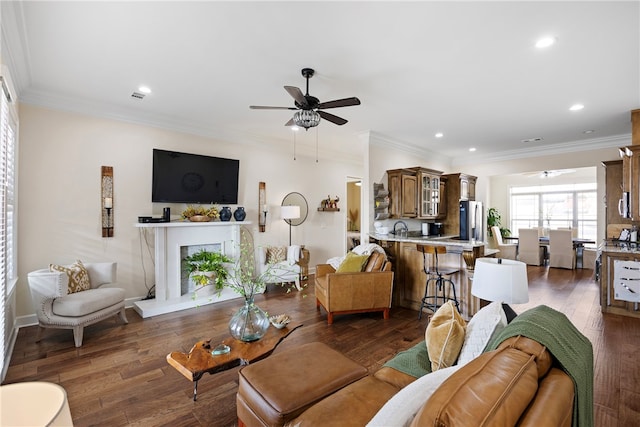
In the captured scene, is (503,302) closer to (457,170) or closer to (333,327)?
(333,327)

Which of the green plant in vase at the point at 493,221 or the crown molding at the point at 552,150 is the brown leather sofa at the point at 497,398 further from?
the green plant in vase at the point at 493,221

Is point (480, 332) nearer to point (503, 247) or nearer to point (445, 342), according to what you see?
point (445, 342)

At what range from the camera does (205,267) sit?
4570mm

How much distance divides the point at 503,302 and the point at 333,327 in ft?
6.84

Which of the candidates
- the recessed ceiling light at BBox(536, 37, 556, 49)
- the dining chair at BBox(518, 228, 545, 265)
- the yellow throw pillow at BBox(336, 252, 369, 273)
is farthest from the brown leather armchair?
the dining chair at BBox(518, 228, 545, 265)

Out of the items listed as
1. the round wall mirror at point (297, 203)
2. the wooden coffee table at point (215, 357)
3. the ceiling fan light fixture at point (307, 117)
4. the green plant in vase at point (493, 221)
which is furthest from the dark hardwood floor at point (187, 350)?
the green plant in vase at point (493, 221)

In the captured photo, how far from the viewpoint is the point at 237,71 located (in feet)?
10.1

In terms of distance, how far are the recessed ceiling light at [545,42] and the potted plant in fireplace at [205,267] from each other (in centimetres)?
421

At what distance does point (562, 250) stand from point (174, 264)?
26.8 ft

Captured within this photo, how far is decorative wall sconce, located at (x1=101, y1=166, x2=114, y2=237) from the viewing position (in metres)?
4.07

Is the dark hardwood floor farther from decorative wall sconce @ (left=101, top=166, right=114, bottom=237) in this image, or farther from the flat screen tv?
the flat screen tv

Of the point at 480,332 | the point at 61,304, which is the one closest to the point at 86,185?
the point at 61,304

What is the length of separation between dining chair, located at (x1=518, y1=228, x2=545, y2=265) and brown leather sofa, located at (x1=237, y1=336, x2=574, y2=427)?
784 centimetres

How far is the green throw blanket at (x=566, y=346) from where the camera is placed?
1.10 metres
